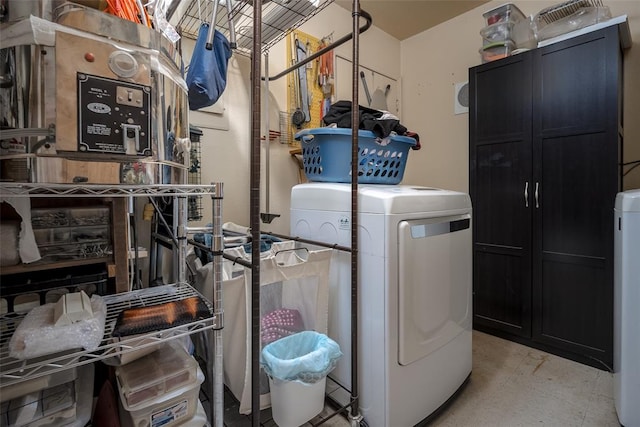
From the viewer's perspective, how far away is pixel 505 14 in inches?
87.9

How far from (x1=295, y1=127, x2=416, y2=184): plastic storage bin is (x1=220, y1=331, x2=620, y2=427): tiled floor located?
3.80 feet

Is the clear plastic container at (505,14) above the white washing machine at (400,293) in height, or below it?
above

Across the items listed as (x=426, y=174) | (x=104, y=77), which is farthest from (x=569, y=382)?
(x=104, y=77)

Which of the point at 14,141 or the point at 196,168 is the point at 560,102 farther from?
the point at 14,141

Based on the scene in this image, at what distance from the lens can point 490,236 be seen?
2275 millimetres

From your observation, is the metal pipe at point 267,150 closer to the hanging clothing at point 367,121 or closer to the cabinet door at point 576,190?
the hanging clothing at point 367,121

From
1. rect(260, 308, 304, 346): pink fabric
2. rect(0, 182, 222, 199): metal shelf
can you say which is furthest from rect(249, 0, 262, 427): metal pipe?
rect(260, 308, 304, 346): pink fabric

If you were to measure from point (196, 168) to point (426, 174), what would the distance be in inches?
89.6

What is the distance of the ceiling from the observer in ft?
8.54

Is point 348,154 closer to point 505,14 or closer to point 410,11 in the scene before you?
point 505,14

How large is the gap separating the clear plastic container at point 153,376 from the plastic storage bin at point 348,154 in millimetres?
1023

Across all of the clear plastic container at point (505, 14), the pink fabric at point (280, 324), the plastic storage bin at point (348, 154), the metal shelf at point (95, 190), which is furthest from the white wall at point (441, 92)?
the metal shelf at point (95, 190)

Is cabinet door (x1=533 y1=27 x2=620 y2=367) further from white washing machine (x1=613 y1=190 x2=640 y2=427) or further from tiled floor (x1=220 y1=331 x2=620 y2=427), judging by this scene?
white washing machine (x1=613 y1=190 x2=640 y2=427)

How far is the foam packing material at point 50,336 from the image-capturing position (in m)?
0.66
